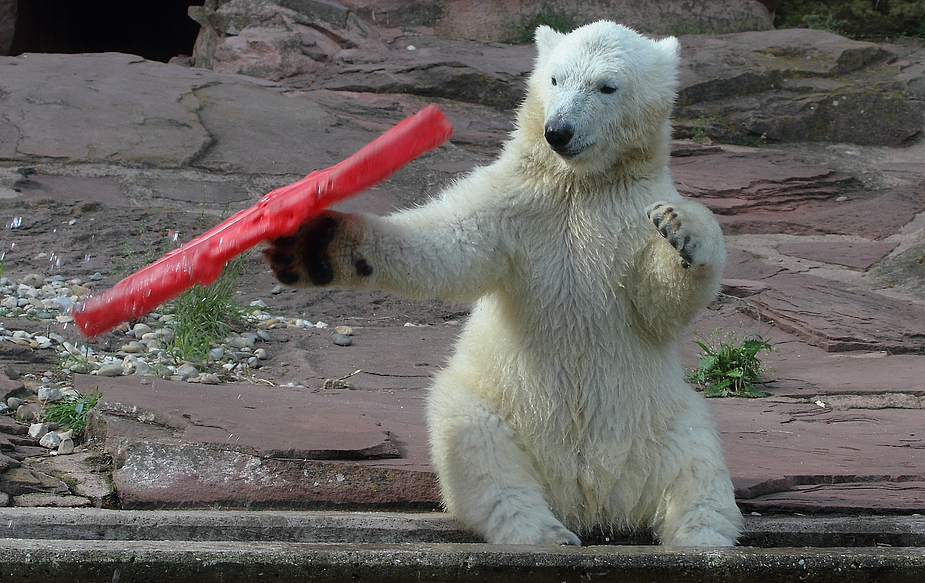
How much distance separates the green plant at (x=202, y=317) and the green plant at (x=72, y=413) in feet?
2.81

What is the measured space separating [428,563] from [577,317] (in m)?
0.85

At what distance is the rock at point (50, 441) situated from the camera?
2.71 m

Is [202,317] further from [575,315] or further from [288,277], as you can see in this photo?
[575,315]

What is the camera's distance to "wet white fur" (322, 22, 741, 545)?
7.52 ft

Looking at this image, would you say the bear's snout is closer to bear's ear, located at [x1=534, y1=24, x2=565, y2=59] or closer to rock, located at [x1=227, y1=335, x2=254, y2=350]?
bear's ear, located at [x1=534, y1=24, x2=565, y2=59]

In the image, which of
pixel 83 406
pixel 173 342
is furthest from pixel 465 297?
pixel 173 342

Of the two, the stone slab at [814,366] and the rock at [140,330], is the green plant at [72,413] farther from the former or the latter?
the stone slab at [814,366]

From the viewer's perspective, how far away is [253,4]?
704 centimetres

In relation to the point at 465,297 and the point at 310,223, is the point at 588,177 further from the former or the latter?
the point at 310,223

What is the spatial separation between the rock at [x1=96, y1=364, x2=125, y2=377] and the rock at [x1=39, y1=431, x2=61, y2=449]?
680 millimetres

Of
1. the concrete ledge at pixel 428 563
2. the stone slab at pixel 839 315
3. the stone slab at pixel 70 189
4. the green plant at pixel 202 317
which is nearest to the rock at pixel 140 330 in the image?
the green plant at pixel 202 317

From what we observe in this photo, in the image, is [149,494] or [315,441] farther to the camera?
[315,441]

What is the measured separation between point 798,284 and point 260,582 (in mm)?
3941

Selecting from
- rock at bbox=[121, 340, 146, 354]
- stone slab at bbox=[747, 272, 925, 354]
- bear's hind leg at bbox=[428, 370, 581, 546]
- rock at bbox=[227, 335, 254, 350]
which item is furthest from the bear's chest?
stone slab at bbox=[747, 272, 925, 354]
